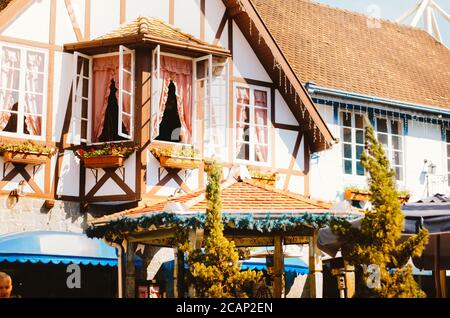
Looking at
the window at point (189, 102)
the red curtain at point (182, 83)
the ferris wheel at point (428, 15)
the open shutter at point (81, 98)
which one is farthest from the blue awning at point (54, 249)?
the ferris wheel at point (428, 15)

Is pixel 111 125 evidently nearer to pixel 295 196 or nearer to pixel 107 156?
pixel 107 156

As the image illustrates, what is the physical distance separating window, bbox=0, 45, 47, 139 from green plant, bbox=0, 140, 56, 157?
0.92 feet

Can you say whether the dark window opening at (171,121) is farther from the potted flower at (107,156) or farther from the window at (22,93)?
the window at (22,93)

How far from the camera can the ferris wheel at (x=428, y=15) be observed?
93.3 ft

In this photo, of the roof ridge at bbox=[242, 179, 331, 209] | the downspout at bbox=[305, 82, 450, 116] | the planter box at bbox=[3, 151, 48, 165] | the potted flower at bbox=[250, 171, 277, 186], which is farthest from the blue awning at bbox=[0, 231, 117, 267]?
the downspout at bbox=[305, 82, 450, 116]

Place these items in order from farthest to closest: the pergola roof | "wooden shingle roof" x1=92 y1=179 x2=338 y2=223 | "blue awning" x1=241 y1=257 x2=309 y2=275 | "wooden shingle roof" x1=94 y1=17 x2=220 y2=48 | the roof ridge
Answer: "blue awning" x1=241 y1=257 x2=309 y2=275 → "wooden shingle roof" x1=94 y1=17 x2=220 y2=48 → the roof ridge → "wooden shingle roof" x1=92 y1=179 x2=338 y2=223 → the pergola roof

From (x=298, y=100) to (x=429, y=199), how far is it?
7429 mm

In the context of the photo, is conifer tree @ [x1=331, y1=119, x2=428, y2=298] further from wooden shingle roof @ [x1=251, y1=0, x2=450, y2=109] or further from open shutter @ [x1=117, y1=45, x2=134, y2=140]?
wooden shingle roof @ [x1=251, y1=0, x2=450, y2=109]

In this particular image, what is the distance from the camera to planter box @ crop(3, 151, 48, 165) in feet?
54.2

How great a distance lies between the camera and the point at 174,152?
1734 centimetres

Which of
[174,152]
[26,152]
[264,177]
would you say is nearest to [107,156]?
[174,152]

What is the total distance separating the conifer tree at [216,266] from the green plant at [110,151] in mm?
5811

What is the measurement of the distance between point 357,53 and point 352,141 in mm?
3476

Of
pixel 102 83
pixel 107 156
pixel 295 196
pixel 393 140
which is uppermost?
pixel 102 83
